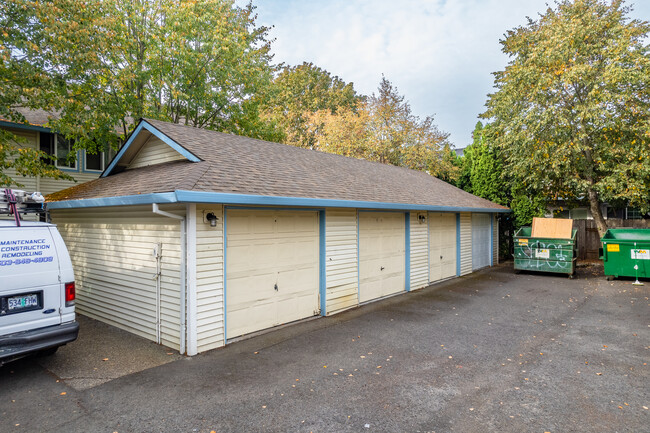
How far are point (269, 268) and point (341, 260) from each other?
1.93 m

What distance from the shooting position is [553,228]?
498 inches

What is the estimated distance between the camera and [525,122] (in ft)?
44.5

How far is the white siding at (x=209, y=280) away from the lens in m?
5.38

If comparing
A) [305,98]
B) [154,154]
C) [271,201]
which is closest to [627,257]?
[271,201]

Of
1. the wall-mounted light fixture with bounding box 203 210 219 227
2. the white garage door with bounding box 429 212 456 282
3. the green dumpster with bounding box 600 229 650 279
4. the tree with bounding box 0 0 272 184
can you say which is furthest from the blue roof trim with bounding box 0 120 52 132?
the green dumpster with bounding box 600 229 650 279

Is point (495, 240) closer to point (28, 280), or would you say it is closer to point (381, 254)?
point (381, 254)

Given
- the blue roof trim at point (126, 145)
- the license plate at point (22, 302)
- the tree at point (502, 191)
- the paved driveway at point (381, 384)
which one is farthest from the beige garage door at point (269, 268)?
the tree at point (502, 191)

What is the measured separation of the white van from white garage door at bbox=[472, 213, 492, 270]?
41.7 feet

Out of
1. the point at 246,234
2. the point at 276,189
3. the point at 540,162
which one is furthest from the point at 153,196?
the point at 540,162

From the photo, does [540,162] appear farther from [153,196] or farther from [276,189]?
[153,196]

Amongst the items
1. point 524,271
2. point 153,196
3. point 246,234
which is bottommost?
point 524,271

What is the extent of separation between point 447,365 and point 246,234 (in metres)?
3.77

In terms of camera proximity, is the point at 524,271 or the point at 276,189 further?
the point at 524,271

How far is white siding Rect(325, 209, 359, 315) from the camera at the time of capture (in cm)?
760
